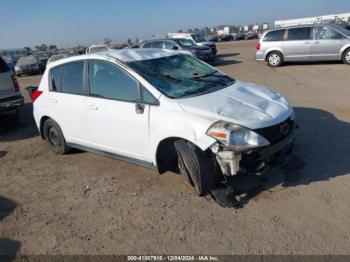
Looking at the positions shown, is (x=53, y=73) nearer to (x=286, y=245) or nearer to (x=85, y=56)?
(x=85, y=56)

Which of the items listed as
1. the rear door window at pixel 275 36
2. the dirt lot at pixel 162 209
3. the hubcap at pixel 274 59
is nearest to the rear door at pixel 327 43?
the rear door window at pixel 275 36

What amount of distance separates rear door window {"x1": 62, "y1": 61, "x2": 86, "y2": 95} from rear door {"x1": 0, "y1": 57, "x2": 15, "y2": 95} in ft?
9.68

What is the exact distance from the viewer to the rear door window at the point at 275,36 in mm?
13997

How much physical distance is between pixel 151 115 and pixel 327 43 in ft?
38.7

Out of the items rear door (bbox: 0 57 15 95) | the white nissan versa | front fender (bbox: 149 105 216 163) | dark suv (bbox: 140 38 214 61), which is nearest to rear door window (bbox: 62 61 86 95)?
the white nissan versa

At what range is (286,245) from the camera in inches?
118

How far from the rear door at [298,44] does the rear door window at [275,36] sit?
266mm

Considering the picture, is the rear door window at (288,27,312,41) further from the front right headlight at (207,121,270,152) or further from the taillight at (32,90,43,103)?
the front right headlight at (207,121,270,152)

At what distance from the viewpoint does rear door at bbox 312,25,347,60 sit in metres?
13.0

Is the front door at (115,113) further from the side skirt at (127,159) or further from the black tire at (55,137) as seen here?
the black tire at (55,137)

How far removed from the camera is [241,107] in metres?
3.79

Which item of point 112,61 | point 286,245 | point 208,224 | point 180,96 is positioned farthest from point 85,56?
point 286,245

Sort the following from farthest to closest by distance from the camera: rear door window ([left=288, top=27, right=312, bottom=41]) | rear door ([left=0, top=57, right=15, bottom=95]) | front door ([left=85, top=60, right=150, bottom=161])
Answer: rear door window ([left=288, top=27, right=312, bottom=41])
rear door ([left=0, top=57, right=15, bottom=95])
front door ([left=85, top=60, right=150, bottom=161])

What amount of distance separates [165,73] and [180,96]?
60 centimetres
